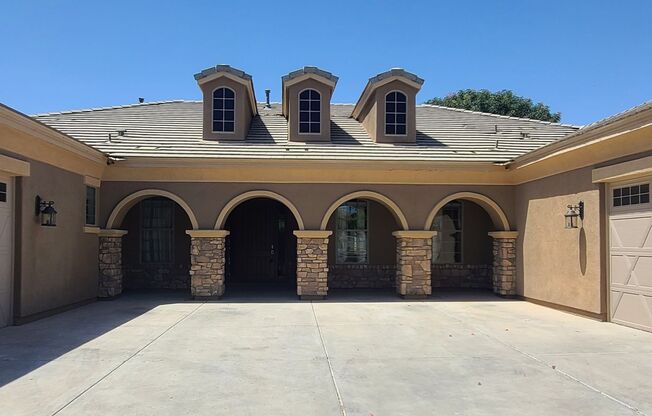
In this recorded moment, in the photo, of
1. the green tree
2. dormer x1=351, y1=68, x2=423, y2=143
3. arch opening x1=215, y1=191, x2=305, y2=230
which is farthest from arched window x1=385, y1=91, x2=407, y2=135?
the green tree

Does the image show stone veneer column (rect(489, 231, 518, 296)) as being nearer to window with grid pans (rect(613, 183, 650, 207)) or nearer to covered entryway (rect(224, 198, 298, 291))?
window with grid pans (rect(613, 183, 650, 207))

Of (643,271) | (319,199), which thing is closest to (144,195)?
(319,199)

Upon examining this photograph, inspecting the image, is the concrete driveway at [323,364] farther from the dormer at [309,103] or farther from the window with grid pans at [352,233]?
the dormer at [309,103]

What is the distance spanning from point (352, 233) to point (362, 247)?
21.1 inches

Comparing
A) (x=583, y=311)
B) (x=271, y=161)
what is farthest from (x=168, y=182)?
(x=583, y=311)

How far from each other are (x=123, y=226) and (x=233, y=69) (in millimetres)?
5763

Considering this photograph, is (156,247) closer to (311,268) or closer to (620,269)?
(311,268)

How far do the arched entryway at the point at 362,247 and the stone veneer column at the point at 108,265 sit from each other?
239 inches

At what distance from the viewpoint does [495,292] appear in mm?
14445

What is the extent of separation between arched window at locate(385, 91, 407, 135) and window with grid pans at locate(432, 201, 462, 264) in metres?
2.95

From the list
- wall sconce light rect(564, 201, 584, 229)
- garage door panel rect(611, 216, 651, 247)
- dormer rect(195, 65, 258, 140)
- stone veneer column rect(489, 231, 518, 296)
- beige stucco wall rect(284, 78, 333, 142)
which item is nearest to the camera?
garage door panel rect(611, 216, 651, 247)

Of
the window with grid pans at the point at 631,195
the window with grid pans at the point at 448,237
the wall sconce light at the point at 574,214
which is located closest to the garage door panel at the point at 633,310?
the window with grid pans at the point at 631,195

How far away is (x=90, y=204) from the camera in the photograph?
13.0 m

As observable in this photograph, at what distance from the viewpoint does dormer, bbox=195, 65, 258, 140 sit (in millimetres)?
14609
